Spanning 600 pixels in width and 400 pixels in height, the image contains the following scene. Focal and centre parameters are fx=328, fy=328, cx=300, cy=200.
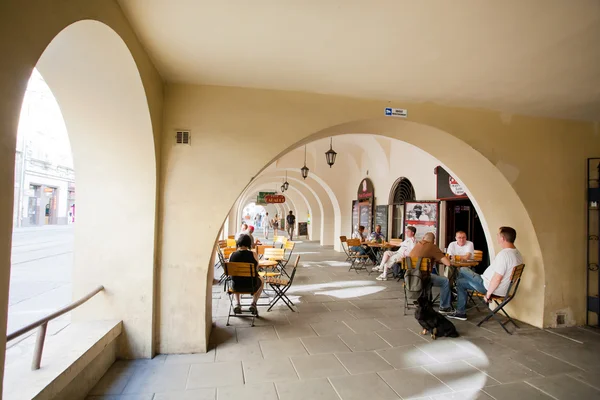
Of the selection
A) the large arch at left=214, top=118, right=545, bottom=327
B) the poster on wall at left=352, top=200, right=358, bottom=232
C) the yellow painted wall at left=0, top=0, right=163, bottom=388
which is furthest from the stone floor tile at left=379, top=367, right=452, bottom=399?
the poster on wall at left=352, top=200, right=358, bottom=232

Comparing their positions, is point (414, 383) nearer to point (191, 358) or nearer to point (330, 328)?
point (330, 328)

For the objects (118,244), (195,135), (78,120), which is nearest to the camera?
(78,120)

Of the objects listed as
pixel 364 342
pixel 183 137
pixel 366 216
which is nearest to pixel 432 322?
pixel 364 342

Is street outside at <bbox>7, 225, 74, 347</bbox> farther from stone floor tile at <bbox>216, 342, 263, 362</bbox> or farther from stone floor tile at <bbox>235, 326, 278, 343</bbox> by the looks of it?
stone floor tile at <bbox>235, 326, 278, 343</bbox>

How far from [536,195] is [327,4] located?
13.5ft

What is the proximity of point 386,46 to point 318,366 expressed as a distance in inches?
120

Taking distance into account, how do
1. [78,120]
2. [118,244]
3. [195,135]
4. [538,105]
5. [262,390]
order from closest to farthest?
[262,390], [78,120], [118,244], [195,135], [538,105]

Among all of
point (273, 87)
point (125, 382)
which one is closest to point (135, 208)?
point (125, 382)

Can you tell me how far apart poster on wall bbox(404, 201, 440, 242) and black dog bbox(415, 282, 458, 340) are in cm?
379

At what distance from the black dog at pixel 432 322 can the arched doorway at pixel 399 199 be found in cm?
509

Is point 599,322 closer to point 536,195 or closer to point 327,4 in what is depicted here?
point 536,195

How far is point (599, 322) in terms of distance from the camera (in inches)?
185

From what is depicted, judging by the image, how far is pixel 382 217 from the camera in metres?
10.3

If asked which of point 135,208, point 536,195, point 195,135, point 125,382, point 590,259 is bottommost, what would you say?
point 125,382
